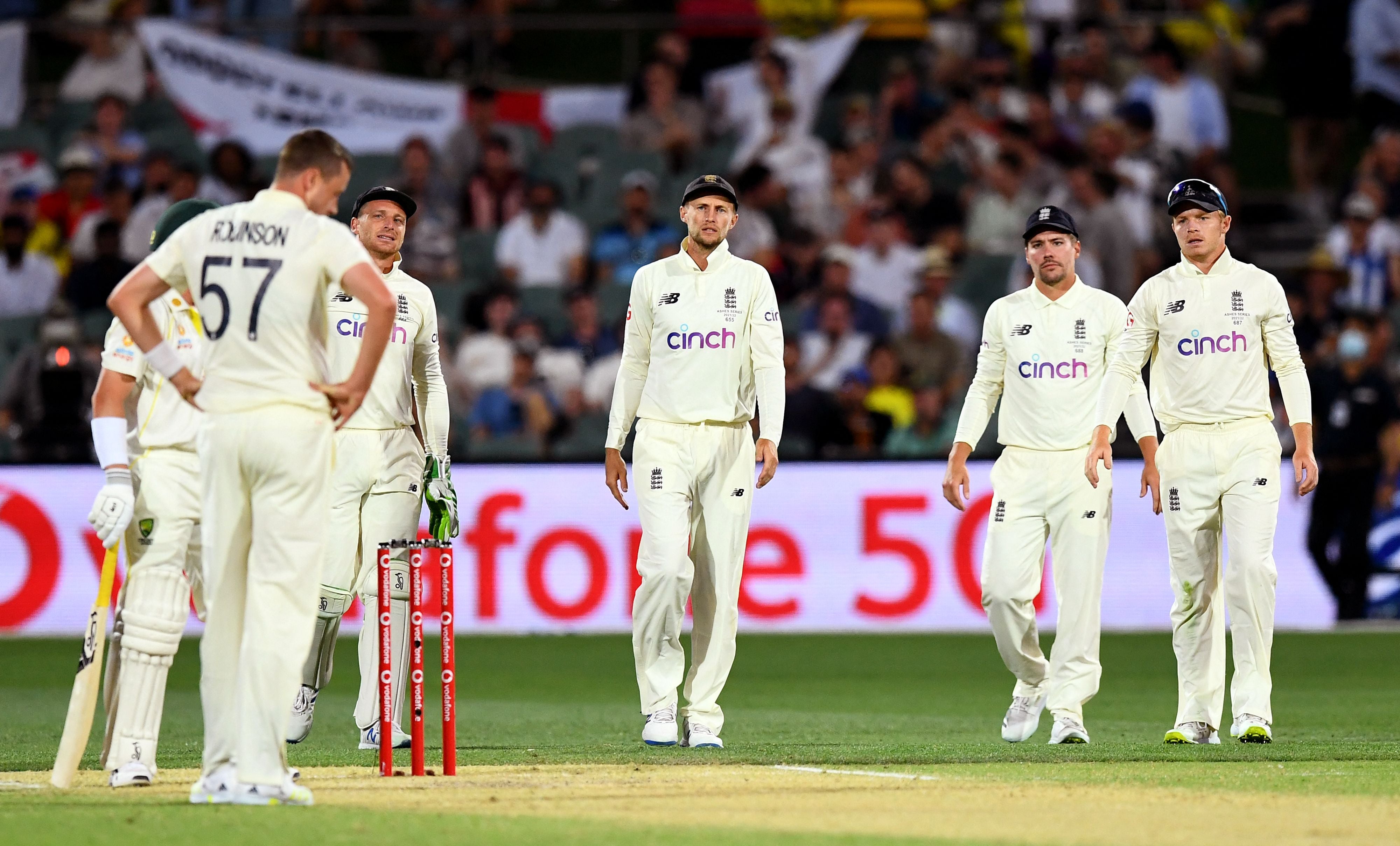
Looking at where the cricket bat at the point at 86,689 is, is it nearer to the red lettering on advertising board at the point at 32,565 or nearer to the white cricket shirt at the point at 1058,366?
the white cricket shirt at the point at 1058,366

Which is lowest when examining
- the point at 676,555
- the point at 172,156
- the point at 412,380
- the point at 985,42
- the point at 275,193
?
the point at 676,555

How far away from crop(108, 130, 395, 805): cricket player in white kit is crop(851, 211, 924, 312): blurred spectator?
1207 cm

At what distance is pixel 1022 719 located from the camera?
901cm

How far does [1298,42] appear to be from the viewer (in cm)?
2000

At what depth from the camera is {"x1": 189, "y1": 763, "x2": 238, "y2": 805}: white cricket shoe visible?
623 centimetres

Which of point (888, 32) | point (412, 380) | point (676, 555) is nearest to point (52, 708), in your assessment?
point (412, 380)

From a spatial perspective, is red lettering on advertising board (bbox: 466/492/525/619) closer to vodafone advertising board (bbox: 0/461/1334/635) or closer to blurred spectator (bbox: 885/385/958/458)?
vodafone advertising board (bbox: 0/461/1334/635)

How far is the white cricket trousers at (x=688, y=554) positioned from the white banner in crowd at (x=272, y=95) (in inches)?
447

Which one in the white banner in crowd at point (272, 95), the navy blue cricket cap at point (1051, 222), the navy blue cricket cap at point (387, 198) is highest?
the white banner in crowd at point (272, 95)

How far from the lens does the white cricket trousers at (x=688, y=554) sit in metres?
8.58

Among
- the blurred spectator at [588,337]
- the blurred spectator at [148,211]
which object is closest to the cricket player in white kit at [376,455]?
the blurred spectator at [588,337]

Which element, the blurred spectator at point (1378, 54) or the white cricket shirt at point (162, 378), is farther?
the blurred spectator at point (1378, 54)

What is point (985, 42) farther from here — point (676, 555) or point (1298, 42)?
point (676, 555)

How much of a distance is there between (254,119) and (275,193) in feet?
44.4
